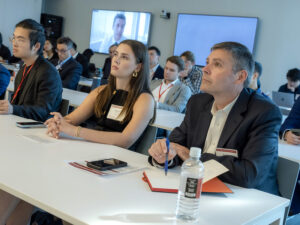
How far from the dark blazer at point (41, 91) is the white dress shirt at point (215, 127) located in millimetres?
1512

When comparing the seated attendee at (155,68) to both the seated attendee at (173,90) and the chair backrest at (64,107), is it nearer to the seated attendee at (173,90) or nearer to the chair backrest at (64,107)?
the seated attendee at (173,90)

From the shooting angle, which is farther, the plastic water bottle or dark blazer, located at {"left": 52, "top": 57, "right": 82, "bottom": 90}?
dark blazer, located at {"left": 52, "top": 57, "right": 82, "bottom": 90}

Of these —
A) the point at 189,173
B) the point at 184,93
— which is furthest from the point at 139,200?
the point at 184,93

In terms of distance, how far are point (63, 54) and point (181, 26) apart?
3537 mm

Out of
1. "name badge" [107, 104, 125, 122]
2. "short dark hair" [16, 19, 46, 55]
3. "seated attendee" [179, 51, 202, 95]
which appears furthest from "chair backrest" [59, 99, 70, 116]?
"seated attendee" [179, 51, 202, 95]

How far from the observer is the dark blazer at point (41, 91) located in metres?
3.08

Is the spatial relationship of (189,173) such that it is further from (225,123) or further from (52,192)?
(225,123)

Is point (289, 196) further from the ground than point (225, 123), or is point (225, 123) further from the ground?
point (225, 123)

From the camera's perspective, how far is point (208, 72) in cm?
207

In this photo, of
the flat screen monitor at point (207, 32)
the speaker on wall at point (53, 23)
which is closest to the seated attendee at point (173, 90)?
the flat screen monitor at point (207, 32)

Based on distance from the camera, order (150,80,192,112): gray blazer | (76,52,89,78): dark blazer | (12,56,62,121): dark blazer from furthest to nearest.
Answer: (76,52,89,78): dark blazer
(150,80,192,112): gray blazer
(12,56,62,121): dark blazer

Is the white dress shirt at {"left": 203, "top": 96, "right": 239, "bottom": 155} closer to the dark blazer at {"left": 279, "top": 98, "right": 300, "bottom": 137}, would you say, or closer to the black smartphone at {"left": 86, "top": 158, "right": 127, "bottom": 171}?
the black smartphone at {"left": 86, "top": 158, "right": 127, "bottom": 171}

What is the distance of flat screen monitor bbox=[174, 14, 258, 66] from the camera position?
8.02m

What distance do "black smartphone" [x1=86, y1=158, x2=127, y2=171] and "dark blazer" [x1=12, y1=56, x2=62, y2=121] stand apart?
1.41 m
